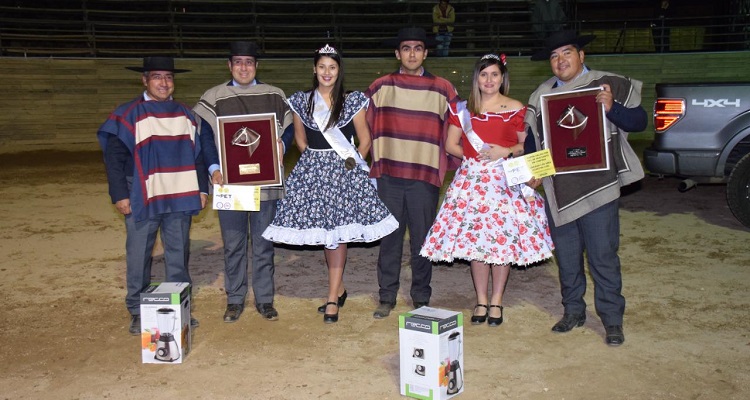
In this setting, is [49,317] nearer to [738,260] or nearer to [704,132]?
[738,260]

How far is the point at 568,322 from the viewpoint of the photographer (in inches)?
204

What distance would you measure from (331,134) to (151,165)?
1.22 meters

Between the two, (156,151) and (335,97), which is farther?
(335,97)

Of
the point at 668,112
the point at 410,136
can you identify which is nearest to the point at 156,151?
the point at 410,136

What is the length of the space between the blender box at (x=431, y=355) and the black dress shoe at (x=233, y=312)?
5.79 feet

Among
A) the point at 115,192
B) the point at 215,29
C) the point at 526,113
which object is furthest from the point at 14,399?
the point at 215,29

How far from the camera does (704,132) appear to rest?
7961 mm

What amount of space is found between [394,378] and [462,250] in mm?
1101

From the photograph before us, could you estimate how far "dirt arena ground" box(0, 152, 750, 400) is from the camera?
4293mm

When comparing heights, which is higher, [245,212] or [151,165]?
[151,165]

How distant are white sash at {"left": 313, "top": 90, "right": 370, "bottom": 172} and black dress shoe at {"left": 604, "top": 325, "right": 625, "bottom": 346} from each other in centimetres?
203

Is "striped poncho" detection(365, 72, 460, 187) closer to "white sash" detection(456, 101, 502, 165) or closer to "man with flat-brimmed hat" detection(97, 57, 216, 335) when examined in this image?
"white sash" detection(456, 101, 502, 165)

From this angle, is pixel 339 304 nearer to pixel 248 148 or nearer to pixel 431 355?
pixel 248 148

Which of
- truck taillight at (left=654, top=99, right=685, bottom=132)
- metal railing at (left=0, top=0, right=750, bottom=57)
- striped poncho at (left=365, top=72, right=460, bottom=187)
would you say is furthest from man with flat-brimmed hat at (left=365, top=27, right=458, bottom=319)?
metal railing at (left=0, top=0, right=750, bottom=57)
